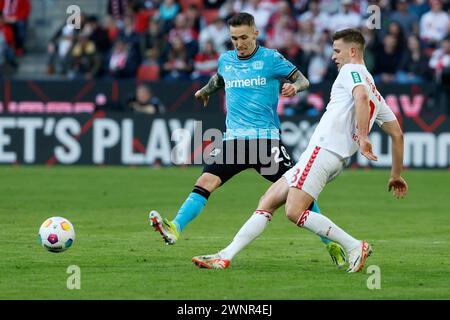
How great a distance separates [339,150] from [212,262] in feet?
4.99

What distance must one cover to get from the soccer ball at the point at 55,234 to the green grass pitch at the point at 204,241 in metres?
0.16

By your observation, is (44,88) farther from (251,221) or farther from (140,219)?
(251,221)

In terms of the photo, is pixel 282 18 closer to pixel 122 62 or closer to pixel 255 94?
pixel 122 62

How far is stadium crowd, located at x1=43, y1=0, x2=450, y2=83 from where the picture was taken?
24.8m

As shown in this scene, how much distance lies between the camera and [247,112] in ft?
36.7

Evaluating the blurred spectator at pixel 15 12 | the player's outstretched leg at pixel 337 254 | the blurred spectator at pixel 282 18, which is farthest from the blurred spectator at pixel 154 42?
the player's outstretched leg at pixel 337 254

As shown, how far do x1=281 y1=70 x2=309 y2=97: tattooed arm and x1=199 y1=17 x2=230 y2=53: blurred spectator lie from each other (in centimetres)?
1450

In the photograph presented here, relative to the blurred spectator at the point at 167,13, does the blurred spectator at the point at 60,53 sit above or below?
below

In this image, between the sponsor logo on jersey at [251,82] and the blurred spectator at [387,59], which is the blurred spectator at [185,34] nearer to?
the blurred spectator at [387,59]

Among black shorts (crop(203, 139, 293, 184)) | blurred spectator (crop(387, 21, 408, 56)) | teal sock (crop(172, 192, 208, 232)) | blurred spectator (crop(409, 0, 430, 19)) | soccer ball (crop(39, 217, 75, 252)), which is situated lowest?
soccer ball (crop(39, 217, 75, 252))

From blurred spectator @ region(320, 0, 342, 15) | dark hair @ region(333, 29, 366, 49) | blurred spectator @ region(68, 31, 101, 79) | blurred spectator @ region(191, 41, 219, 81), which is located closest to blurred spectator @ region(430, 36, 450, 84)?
blurred spectator @ region(320, 0, 342, 15)

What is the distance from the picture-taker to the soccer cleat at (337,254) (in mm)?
10391

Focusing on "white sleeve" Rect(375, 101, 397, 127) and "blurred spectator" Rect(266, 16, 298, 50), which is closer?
"white sleeve" Rect(375, 101, 397, 127)

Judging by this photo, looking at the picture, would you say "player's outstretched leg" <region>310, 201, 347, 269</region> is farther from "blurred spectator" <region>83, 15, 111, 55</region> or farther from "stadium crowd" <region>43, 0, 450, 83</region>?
"blurred spectator" <region>83, 15, 111, 55</region>
